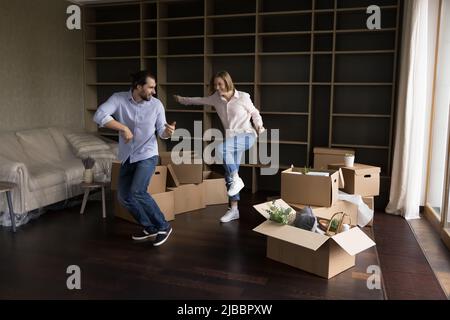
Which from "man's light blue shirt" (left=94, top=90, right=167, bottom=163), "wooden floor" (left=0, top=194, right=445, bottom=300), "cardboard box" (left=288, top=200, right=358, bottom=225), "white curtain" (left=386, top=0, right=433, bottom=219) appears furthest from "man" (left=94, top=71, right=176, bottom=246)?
"white curtain" (left=386, top=0, right=433, bottom=219)

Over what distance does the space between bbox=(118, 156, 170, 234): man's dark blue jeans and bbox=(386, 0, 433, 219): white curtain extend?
223 cm

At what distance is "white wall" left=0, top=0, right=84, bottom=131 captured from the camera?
4.52 m

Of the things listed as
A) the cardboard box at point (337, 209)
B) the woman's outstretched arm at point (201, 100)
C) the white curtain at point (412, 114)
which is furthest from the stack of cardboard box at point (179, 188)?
the white curtain at point (412, 114)

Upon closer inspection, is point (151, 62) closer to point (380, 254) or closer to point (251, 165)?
point (251, 165)

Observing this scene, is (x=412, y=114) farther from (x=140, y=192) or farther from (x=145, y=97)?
(x=140, y=192)

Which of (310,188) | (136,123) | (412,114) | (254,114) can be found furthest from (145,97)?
(412,114)

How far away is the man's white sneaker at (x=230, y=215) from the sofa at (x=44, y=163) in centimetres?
154

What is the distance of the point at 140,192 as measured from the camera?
3.26 m

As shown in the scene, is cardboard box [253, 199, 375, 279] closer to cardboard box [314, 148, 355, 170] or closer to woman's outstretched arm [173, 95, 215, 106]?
woman's outstretched arm [173, 95, 215, 106]

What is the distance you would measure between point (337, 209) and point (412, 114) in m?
1.22

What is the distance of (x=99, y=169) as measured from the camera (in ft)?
15.4

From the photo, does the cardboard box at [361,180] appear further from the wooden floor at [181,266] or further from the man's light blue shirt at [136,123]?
the man's light blue shirt at [136,123]

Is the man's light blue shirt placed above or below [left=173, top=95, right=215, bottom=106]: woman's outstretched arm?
below
